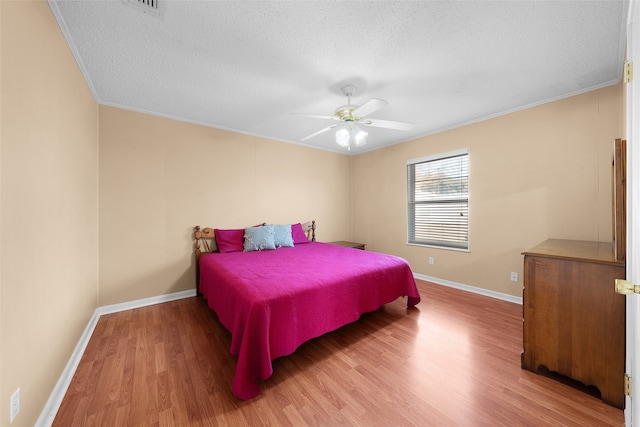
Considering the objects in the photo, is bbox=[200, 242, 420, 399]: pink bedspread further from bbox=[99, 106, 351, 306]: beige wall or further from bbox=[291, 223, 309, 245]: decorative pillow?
bbox=[291, 223, 309, 245]: decorative pillow

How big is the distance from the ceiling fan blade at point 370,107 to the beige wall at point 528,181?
2037 millimetres

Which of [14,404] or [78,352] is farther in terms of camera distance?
[78,352]

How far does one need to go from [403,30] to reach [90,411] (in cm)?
305

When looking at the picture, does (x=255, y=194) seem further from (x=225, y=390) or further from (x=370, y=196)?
(x=225, y=390)

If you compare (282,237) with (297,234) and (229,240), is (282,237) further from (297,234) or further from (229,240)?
(229,240)

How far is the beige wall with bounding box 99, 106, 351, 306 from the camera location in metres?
2.71

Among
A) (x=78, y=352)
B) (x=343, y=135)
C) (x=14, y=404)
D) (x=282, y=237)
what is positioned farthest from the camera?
(x=282, y=237)

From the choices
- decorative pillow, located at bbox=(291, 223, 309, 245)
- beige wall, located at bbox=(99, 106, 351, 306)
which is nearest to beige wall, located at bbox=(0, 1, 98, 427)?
Result: beige wall, located at bbox=(99, 106, 351, 306)

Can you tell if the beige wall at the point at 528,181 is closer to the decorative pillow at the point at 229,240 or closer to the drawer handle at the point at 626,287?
the drawer handle at the point at 626,287

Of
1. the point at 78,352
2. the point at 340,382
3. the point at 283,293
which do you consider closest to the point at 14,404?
the point at 78,352

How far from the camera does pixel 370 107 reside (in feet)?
6.51

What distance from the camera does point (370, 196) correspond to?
15.2 feet

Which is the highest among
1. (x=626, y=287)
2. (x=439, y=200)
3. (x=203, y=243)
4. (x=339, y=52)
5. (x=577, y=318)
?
(x=339, y=52)

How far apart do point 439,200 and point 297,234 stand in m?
2.31
